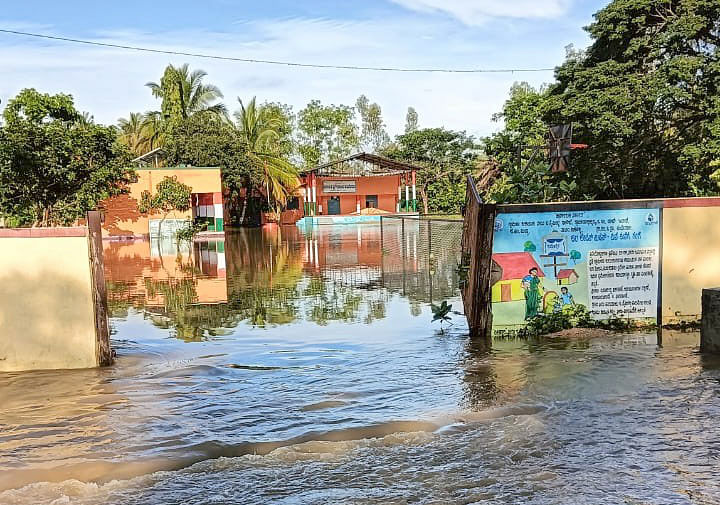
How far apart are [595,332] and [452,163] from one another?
172 feet

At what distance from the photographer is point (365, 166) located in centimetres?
5931

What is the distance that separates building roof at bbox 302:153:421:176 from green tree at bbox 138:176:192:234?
1729cm

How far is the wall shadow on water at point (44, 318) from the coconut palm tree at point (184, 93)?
4154 centimetres

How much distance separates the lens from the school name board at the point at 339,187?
201 feet

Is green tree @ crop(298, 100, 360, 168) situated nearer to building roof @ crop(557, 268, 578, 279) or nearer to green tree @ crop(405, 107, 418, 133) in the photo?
green tree @ crop(405, 107, 418, 133)

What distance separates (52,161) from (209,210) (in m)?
12.6

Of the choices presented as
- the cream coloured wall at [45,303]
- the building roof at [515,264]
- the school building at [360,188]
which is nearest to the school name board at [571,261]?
the building roof at [515,264]

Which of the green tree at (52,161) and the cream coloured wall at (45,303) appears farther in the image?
the green tree at (52,161)

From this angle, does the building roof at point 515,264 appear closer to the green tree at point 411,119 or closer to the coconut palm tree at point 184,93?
the coconut palm tree at point 184,93

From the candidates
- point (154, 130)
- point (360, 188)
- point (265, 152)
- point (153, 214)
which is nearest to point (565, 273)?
point (153, 214)

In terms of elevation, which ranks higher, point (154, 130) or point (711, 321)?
point (154, 130)

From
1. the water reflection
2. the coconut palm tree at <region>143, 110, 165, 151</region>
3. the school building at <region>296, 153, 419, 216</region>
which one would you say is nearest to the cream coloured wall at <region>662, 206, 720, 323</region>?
the water reflection

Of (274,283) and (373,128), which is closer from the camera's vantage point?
(274,283)

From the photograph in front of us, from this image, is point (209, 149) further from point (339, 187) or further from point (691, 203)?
point (691, 203)
